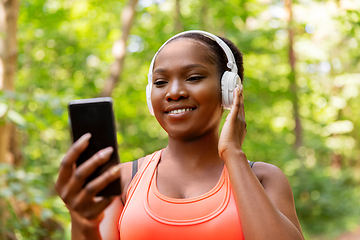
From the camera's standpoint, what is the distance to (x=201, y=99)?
58.7 inches

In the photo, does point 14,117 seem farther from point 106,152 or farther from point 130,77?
point 130,77

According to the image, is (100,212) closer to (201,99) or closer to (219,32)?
(201,99)

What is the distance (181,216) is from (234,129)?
43cm

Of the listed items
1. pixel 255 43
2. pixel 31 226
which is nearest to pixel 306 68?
pixel 255 43

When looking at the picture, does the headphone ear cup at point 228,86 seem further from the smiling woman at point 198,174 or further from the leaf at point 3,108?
the leaf at point 3,108

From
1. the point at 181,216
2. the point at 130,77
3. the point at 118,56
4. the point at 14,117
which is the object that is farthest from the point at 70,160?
the point at 130,77

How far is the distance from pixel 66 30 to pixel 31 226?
5.40 meters

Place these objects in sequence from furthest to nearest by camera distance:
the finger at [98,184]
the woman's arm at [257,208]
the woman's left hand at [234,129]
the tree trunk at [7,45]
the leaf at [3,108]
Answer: the tree trunk at [7,45] < the leaf at [3,108] < the woman's left hand at [234,129] < the woman's arm at [257,208] < the finger at [98,184]

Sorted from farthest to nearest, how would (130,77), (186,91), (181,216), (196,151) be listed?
1. (130,77)
2. (196,151)
3. (186,91)
4. (181,216)

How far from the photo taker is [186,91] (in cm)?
148

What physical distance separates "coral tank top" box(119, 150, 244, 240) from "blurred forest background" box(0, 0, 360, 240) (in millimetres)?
1889

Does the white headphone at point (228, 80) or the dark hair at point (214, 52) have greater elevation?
the dark hair at point (214, 52)

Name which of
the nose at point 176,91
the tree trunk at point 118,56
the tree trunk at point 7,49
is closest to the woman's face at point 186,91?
the nose at point 176,91

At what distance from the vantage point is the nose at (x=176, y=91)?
148 cm
